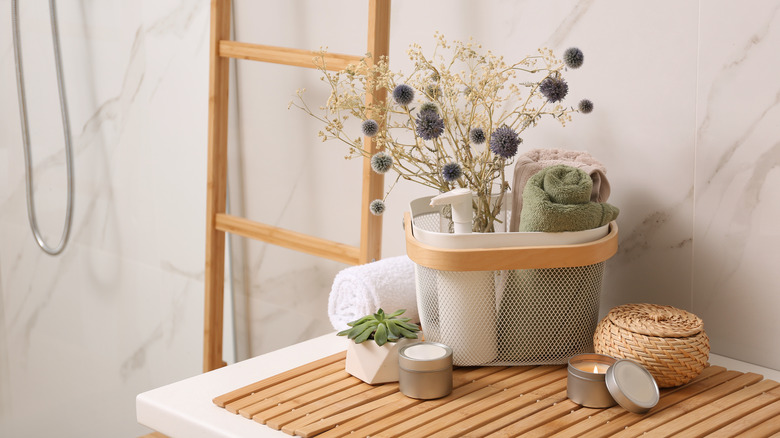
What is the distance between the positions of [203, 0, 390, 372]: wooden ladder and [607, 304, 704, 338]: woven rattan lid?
43 centimetres

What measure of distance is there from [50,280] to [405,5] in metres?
1.11

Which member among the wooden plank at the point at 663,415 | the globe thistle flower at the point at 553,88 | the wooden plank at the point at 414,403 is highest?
the globe thistle flower at the point at 553,88

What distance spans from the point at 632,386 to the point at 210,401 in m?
0.44

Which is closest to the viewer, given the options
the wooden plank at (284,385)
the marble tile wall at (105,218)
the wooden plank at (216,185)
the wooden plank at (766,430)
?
the wooden plank at (766,430)

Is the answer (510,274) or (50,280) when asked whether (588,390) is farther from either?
(50,280)

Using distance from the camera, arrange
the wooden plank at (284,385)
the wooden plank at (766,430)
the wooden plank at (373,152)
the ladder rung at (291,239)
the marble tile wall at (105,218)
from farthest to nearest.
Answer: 1. the marble tile wall at (105,218)
2. the ladder rung at (291,239)
3. the wooden plank at (373,152)
4. the wooden plank at (284,385)
5. the wooden plank at (766,430)

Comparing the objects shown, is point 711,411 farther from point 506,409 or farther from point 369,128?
point 369,128

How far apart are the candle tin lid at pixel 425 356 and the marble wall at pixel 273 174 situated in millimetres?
308

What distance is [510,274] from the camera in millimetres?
882

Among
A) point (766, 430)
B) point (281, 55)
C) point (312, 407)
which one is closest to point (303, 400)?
point (312, 407)

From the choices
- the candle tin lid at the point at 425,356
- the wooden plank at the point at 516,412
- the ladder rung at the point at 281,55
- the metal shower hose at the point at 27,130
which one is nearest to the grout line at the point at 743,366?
the wooden plank at the point at 516,412

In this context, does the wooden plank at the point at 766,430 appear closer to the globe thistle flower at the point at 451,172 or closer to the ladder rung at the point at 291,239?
the globe thistle flower at the point at 451,172

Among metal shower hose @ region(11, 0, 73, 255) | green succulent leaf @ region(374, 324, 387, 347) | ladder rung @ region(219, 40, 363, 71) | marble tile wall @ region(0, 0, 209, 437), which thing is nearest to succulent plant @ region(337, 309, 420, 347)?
green succulent leaf @ region(374, 324, 387, 347)

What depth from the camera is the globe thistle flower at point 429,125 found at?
892 millimetres
